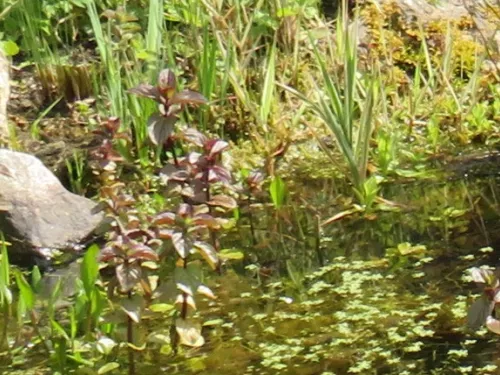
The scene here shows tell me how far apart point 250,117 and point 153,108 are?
0.53m

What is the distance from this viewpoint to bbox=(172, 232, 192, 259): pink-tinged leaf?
270 cm

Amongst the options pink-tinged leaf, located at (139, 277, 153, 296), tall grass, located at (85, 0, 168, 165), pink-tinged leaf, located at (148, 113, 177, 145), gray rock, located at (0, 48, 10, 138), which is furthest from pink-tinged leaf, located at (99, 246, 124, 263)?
gray rock, located at (0, 48, 10, 138)

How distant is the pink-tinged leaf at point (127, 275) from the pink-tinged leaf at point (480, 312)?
2.57ft

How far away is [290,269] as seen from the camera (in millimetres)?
3379

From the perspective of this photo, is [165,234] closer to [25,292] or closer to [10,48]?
[25,292]

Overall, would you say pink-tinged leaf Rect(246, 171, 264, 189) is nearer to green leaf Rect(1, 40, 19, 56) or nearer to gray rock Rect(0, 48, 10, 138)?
gray rock Rect(0, 48, 10, 138)

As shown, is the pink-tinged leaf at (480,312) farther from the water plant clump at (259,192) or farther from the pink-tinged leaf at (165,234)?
the pink-tinged leaf at (165,234)

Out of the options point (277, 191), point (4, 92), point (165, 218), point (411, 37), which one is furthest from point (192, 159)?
point (411, 37)

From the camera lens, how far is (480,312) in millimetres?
2533

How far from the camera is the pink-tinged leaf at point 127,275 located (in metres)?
2.66

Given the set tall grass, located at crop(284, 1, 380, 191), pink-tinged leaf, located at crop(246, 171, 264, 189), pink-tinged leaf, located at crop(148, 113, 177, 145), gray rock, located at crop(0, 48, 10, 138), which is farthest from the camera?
gray rock, located at crop(0, 48, 10, 138)

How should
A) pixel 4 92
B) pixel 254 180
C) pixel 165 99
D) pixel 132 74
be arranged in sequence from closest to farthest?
pixel 165 99 < pixel 254 180 < pixel 132 74 < pixel 4 92

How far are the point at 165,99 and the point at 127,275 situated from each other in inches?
28.1

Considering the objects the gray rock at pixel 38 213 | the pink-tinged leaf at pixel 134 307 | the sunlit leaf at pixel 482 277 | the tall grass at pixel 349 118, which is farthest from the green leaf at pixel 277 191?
the sunlit leaf at pixel 482 277
